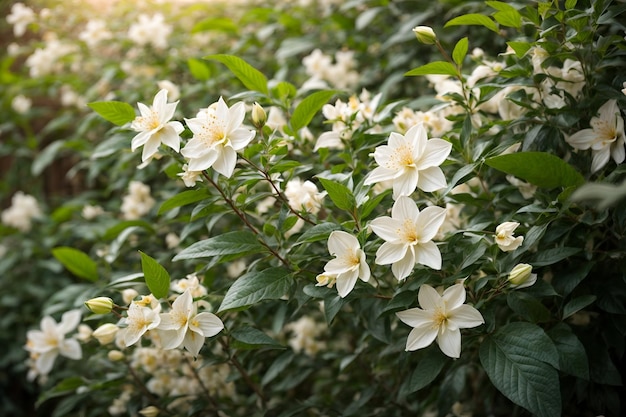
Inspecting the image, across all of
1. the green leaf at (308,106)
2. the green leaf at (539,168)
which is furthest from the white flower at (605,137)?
the green leaf at (308,106)

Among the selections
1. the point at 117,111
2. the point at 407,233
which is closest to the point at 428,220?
the point at 407,233

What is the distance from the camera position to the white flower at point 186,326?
0.94 m

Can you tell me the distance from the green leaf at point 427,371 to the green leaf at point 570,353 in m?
0.18

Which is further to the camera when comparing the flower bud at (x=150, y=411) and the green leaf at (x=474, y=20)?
the flower bud at (x=150, y=411)

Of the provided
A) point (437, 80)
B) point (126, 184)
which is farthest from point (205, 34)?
point (437, 80)

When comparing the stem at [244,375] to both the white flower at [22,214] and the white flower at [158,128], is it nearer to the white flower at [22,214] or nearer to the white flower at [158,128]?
the white flower at [158,128]

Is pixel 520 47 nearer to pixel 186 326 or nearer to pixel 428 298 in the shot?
pixel 428 298

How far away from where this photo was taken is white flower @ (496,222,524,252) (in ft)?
2.88

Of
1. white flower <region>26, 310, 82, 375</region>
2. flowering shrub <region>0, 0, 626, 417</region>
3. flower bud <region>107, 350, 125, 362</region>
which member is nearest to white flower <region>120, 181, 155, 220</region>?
flowering shrub <region>0, 0, 626, 417</region>

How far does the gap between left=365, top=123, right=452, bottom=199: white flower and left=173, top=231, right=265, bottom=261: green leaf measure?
0.21 metres

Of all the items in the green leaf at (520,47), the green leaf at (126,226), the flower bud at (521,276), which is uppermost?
the green leaf at (520,47)

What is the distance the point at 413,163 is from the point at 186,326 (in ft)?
1.43

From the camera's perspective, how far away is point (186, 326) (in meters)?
0.94

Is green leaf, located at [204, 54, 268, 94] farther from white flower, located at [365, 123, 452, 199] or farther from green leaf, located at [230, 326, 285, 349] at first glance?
green leaf, located at [230, 326, 285, 349]
